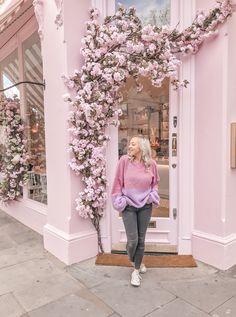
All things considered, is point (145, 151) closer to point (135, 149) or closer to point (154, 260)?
point (135, 149)

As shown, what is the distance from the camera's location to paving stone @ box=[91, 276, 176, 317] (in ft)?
8.40

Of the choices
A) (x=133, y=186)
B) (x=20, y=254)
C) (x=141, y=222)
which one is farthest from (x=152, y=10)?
(x=20, y=254)

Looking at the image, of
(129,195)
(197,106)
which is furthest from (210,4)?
(129,195)

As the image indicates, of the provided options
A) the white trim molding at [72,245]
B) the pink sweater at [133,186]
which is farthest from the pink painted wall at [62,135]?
the pink sweater at [133,186]

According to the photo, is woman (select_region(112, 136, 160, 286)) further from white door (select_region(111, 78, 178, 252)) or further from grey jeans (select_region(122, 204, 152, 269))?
white door (select_region(111, 78, 178, 252))

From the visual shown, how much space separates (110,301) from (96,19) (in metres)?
3.25

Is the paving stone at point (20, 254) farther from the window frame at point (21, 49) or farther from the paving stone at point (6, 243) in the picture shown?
the window frame at point (21, 49)

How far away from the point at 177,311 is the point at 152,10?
354cm

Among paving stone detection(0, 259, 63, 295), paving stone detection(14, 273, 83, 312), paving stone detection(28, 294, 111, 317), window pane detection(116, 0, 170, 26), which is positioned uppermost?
window pane detection(116, 0, 170, 26)

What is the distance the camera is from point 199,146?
3.46 metres

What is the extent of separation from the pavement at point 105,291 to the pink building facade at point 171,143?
0.92 feet

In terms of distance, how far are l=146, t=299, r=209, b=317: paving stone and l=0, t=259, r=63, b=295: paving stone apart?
1328mm

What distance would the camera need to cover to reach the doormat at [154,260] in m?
3.43

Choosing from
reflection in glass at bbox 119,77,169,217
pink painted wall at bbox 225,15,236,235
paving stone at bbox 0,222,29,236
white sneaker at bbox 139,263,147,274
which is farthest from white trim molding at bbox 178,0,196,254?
paving stone at bbox 0,222,29,236
